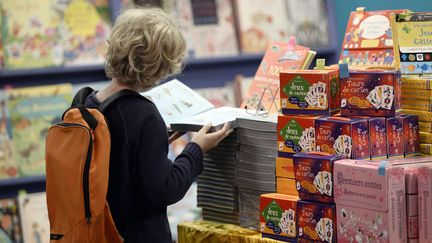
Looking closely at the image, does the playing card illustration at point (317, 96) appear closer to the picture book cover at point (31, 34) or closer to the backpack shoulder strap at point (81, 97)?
the backpack shoulder strap at point (81, 97)

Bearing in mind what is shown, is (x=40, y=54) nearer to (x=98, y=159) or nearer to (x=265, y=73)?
(x=265, y=73)

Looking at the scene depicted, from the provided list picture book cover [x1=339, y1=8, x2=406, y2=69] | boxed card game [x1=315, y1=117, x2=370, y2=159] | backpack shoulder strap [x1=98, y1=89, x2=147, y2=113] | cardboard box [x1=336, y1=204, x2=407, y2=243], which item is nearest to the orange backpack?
backpack shoulder strap [x1=98, y1=89, x2=147, y2=113]

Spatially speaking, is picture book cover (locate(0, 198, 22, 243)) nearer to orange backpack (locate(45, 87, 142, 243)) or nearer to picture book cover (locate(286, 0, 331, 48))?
orange backpack (locate(45, 87, 142, 243))

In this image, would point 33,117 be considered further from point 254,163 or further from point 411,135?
point 411,135

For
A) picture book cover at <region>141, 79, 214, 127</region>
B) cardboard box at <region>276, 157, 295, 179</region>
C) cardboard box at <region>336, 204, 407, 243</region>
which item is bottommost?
cardboard box at <region>336, 204, 407, 243</region>

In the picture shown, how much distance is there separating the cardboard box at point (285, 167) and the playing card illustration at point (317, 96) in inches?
7.3

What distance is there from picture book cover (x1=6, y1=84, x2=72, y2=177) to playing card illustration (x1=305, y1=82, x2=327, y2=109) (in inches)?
78.7

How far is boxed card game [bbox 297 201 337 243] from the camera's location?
2.21 m

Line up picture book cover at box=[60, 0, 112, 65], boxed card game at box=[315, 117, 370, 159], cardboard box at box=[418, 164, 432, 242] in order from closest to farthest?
cardboard box at box=[418, 164, 432, 242] → boxed card game at box=[315, 117, 370, 159] → picture book cover at box=[60, 0, 112, 65]

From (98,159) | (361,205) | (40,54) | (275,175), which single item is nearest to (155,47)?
(98,159)

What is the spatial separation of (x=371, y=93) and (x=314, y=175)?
28 centimetres

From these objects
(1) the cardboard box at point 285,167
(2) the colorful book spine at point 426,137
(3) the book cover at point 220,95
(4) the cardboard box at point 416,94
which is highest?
(4) the cardboard box at point 416,94

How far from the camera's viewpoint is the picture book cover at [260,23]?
4461 mm

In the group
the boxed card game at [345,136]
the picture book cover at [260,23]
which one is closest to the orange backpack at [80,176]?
the boxed card game at [345,136]
